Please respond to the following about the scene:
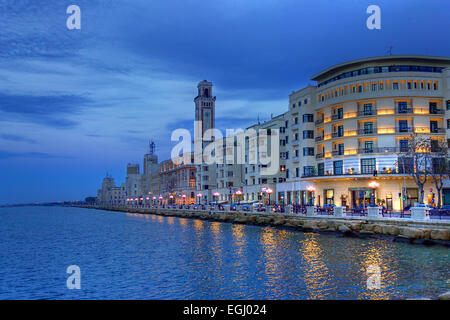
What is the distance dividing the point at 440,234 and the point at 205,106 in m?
134

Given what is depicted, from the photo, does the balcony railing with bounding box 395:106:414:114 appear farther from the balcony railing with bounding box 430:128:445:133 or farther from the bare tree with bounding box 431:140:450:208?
the bare tree with bounding box 431:140:450:208

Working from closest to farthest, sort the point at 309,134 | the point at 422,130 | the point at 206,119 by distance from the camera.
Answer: the point at 422,130
the point at 309,134
the point at 206,119

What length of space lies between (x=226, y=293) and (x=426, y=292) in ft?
31.5

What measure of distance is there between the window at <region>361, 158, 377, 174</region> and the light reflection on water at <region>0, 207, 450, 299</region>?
23356 millimetres

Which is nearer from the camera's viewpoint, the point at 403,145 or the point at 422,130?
the point at 403,145

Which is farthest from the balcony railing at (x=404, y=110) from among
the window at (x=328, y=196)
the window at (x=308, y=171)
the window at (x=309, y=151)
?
the window at (x=308, y=171)

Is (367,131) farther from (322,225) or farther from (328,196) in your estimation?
(322,225)

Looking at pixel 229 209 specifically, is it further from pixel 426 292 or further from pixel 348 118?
pixel 426 292

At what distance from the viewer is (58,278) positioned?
85.7 ft

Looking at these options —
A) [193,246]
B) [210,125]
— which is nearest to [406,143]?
[193,246]

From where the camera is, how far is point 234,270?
85.7 ft

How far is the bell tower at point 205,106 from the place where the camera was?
15962cm

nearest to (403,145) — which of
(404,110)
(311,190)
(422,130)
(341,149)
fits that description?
(422,130)
